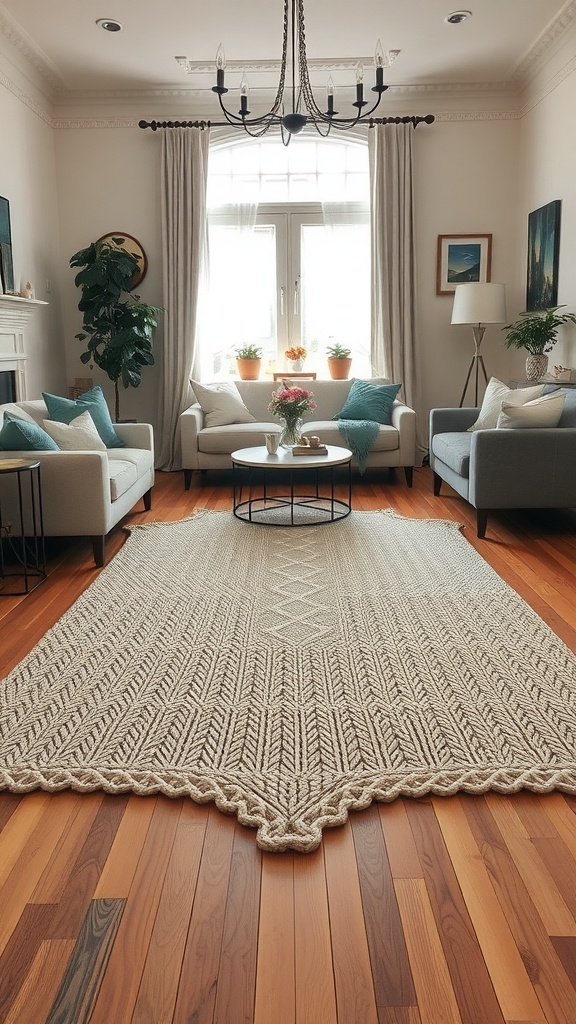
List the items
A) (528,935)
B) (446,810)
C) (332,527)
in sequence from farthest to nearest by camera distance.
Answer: (332,527) < (446,810) < (528,935)

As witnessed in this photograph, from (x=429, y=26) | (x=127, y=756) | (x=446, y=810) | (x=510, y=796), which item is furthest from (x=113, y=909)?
(x=429, y=26)

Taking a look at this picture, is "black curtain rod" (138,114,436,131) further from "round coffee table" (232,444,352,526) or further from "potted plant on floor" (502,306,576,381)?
"round coffee table" (232,444,352,526)

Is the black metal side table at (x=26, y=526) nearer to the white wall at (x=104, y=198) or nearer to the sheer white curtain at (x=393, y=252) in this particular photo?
the white wall at (x=104, y=198)

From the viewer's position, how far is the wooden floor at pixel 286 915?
1278mm

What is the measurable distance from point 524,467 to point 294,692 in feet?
7.69

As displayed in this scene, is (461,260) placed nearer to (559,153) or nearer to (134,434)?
(559,153)

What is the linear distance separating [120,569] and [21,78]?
4.01 m

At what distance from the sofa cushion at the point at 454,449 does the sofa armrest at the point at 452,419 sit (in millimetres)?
47

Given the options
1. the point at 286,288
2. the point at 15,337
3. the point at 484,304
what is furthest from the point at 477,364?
the point at 15,337

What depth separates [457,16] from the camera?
5035mm

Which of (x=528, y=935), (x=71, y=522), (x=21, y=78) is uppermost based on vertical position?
(x=21, y=78)

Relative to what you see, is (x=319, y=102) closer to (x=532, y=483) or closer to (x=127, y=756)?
(x=532, y=483)

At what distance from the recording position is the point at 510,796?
6.13 ft

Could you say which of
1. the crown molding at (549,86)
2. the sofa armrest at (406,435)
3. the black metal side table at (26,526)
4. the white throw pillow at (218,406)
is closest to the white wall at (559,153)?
the crown molding at (549,86)
